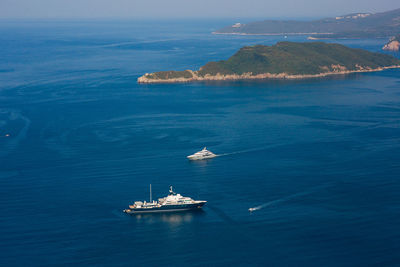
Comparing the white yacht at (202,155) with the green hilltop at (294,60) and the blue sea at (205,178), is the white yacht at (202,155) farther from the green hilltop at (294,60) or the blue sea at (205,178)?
the green hilltop at (294,60)

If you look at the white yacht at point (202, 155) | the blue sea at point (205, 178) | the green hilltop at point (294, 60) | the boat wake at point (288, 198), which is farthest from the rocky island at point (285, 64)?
the boat wake at point (288, 198)

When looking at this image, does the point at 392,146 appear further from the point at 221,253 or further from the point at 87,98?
the point at 87,98

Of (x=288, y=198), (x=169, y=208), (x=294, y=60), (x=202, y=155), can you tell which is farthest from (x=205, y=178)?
(x=294, y=60)

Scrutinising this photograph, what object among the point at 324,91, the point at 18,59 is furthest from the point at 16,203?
the point at 18,59

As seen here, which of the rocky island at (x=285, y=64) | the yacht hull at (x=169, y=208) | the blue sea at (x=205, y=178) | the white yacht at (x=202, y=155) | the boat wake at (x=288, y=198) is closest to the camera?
the blue sea at (x=205, y=178)

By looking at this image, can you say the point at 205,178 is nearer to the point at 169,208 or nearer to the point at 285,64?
the point at 169,208

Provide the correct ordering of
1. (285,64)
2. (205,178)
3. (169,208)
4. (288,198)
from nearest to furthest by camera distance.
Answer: (169,208)
(288,198)
(205,178)
(285,64)

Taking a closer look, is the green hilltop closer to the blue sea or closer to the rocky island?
the rocky island
